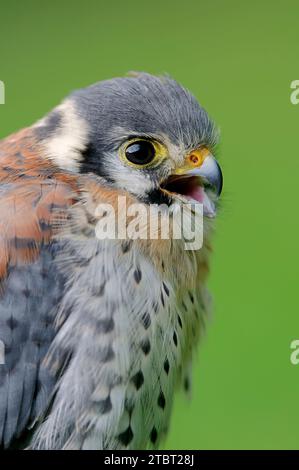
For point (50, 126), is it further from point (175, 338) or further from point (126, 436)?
point (126, 436)

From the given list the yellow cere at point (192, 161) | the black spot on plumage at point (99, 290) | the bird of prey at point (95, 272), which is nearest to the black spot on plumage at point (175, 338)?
the bird of prey at point (95, 272)

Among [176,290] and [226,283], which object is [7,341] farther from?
[226,283]

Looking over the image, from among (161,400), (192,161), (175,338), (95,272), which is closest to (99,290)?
(95,272)

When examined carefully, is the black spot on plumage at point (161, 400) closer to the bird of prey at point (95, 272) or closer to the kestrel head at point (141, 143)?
the bird of prey at point (95, 272)

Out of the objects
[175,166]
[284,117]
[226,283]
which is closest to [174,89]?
[175,166]

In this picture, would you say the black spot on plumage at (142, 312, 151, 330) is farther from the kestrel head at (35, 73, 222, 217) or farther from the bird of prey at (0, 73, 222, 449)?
the kestrel head at (35, 73, 222, 217)

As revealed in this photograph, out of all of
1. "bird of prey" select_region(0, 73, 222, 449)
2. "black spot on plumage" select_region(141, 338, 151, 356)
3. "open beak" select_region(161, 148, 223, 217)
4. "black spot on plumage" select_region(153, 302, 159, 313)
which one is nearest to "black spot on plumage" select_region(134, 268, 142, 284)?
"bird of prey" select_region(0, 73, 222, 449)

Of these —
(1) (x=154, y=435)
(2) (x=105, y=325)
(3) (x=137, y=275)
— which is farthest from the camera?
(1) (x=154, y=435)
